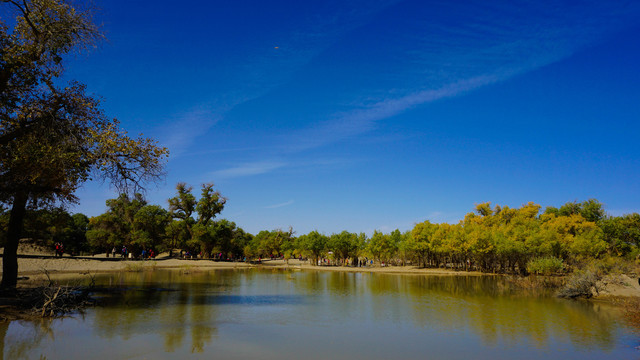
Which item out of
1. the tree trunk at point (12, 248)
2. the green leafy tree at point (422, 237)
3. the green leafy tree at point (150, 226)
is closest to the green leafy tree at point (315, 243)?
the green leafy tree at point (422, 237)

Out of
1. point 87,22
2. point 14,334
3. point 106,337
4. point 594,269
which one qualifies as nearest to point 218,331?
point 106,337

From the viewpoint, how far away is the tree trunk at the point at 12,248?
20.6m

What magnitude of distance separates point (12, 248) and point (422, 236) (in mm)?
66553

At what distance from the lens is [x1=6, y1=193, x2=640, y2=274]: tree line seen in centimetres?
6162

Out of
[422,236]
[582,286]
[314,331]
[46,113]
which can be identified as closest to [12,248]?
[46,113]

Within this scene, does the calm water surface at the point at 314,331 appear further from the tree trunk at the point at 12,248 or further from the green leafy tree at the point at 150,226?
the green leafy tree at the point at 150,226

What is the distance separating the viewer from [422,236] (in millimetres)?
75062

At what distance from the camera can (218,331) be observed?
1692cm

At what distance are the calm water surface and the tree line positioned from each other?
34.6 metres

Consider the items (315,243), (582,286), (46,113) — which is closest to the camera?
(46,113)

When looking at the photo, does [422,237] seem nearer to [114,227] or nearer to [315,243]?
[315,243]

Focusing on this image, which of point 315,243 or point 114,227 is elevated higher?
point 114,227

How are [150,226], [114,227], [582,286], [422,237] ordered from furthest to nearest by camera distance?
1. [150,226]
2. [422,237]
3. [114,227]
4. [582,286]

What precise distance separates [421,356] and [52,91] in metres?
20.2
